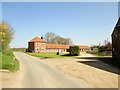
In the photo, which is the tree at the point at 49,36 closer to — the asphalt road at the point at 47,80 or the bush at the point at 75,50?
the bush at the point at 75,50

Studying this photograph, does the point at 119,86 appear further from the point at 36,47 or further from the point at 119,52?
the point at 36,47

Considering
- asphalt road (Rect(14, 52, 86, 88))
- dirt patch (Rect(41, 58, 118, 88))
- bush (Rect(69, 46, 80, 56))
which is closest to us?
asphalt road (Rect(14, 52, 86, 88))

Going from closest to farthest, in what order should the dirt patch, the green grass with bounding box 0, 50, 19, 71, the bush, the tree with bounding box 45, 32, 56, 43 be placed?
1. the dirt patch
2. the green grass with bounding box 0, 50, 19, 71
3. the bush
4. the tree with bounding box 45, 32, 56, 43

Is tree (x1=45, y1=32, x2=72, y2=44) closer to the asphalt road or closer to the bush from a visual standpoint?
the bush

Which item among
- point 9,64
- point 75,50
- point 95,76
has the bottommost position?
point 95,76

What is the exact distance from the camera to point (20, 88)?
13875mm

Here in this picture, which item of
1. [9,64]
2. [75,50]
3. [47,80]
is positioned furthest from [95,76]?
[75,50]

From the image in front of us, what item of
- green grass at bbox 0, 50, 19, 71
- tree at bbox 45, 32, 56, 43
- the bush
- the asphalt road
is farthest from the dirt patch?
tree at bbox 45, 32, 56, 43

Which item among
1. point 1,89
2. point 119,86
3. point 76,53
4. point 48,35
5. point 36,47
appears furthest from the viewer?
point 48,35

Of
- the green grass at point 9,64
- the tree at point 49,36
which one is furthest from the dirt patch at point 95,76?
the tree at point 49,36

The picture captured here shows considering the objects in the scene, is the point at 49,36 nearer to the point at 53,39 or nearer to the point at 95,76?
the point at 53,39

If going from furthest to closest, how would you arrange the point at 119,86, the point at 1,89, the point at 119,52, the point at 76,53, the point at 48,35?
1. the point at 48,35
2. the point at 76,53
3. the point at 119,52
4. the point at 119,86
5. the point at 1,89

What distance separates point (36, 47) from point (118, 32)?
6115 centimetres

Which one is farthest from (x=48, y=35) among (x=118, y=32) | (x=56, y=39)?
(x=118, y=32)
